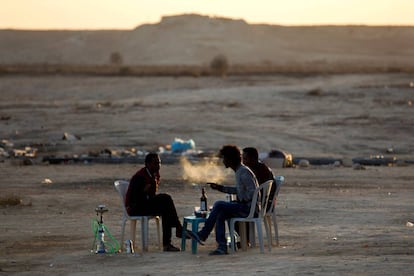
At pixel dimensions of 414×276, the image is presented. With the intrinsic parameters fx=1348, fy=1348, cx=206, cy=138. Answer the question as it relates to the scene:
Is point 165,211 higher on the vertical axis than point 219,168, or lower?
higher

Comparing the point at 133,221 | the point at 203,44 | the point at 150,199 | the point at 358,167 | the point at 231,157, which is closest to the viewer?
the point at 231,157

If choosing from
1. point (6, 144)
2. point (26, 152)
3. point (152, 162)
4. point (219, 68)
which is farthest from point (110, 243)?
point (219, 68)

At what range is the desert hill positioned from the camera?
164 meters

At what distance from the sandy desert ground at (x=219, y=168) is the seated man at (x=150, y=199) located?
0.55 metres

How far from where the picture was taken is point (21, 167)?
33062 millimetres

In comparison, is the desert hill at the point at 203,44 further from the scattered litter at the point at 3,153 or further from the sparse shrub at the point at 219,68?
the scattered litter at the point at 3,153

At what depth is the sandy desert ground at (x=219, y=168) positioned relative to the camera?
1573 centimetres

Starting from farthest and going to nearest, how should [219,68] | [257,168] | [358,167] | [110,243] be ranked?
[219,68], [358,167], [110,243], [257,168]

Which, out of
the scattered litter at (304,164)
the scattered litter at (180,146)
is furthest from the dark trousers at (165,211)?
the scattered litter at (180,146)

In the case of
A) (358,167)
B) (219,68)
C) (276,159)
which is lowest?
(358,167)

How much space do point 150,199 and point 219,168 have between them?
14.9 metres

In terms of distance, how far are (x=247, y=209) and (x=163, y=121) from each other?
96.0 feet

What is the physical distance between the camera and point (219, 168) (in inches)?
1254

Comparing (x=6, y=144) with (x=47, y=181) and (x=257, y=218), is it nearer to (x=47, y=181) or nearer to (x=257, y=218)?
(x=47, y=181)
